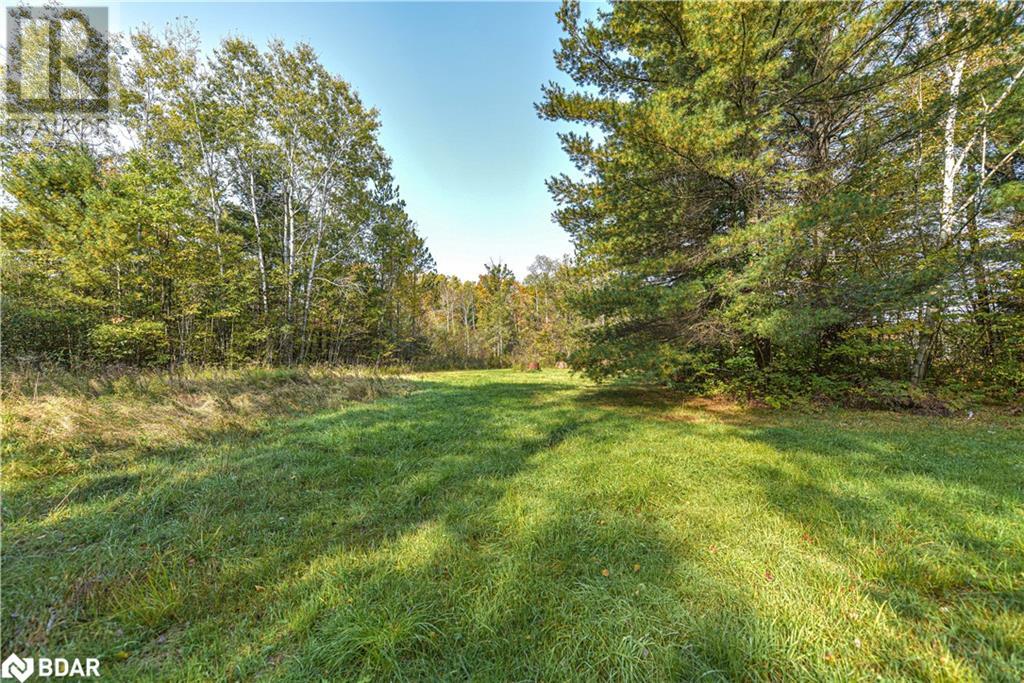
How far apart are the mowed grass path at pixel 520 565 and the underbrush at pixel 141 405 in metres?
0.41

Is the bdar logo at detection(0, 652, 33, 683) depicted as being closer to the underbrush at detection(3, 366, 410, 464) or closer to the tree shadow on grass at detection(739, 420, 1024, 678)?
the underbrush at detection(3, 366, 410, 464)

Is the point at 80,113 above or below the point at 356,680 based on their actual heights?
above

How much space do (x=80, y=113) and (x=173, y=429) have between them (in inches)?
603

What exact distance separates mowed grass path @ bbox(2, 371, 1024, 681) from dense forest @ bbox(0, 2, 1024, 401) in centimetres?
347

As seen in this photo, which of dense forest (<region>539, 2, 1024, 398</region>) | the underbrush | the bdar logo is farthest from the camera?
dense forest (<region>539, 2, 1024, 398</region>)

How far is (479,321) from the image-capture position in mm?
28625

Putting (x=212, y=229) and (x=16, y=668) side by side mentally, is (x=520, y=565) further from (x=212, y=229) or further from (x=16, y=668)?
(x=212, y=229)

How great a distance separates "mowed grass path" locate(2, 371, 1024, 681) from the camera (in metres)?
1.42

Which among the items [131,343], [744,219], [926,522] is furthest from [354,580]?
[131,343]

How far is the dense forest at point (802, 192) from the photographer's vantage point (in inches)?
215

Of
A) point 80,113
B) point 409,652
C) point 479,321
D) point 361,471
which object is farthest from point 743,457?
point 479,321

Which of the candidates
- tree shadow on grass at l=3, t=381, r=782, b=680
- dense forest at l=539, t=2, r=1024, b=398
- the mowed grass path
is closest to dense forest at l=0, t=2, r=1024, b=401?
dense forest at l=539, t=2, r=1024, b=398

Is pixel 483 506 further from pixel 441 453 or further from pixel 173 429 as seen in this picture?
pixel 173 429

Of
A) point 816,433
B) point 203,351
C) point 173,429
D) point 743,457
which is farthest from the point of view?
point 203,351
